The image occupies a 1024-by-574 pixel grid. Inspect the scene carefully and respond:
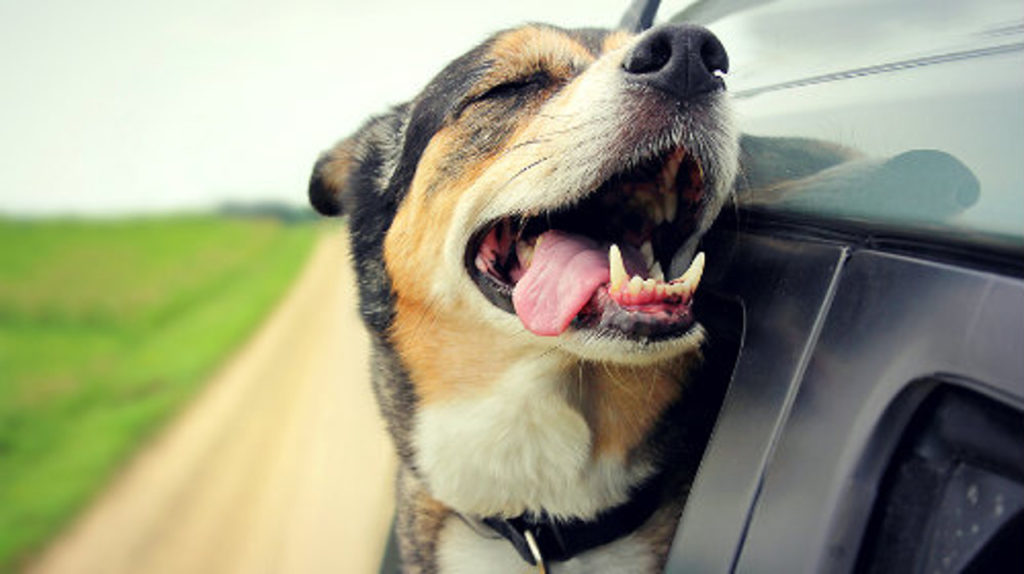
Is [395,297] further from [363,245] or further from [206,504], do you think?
[206,504]

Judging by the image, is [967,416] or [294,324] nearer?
[967,416]

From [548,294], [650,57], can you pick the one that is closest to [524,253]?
[548,294]

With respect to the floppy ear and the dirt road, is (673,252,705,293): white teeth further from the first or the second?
the dirt road

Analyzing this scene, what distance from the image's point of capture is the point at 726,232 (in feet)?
6.48

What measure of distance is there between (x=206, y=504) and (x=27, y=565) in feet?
3.83

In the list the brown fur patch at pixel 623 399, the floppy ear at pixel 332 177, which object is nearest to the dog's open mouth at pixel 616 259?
the brown fur patch at pixel 623 399

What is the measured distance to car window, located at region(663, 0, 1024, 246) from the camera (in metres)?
1.25

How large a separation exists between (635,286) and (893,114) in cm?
65

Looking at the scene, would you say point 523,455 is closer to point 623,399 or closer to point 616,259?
point 623,399

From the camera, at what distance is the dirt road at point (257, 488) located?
5695 millimetres

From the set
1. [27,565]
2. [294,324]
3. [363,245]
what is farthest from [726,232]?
[294,324]

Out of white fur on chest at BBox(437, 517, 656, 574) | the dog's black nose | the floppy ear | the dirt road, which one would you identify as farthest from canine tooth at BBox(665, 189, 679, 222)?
the dirt road

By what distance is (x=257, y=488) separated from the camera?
6848 mm

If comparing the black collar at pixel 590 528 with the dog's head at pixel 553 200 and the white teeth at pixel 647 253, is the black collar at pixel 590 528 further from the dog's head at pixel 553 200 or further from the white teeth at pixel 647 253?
the white teeth at pixel 647 253
